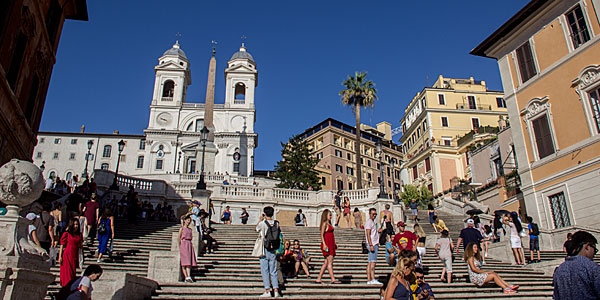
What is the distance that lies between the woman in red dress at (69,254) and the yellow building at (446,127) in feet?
137

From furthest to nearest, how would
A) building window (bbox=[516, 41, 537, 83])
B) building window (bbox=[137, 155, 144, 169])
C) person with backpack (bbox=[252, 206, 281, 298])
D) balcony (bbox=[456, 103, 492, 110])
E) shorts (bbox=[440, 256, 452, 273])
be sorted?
building window (bbox=[137, 155, 144, 169]) < balcony (bbox=[456, 103, 492, 110]) < building window (bbox=[516, 41, 537, 83]) < shorts (bbox=[440, 256, 452, 273]) < person with backpack (bbox=[252, 206, 281, 298])

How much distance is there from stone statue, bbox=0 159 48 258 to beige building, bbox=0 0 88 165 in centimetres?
1072

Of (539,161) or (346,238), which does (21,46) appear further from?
(539,161)

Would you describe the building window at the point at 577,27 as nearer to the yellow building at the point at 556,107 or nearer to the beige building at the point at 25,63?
the yellow building at the point at 556,107

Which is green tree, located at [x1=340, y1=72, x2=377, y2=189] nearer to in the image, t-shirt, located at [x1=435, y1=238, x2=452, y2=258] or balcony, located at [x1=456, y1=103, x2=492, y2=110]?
balcony, located at [x1=456, y1=103, x2=492, y2=110]

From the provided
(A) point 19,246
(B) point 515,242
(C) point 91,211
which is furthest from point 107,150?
(A) point 19,246

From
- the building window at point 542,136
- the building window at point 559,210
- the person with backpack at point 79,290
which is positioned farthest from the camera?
the building window at point 542,136

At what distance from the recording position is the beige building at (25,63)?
1437 cm

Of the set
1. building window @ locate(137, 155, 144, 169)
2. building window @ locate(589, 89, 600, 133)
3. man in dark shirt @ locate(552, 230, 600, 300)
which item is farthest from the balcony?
building window @ locate(137, 155, 144, 169)

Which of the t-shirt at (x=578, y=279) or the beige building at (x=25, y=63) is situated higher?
the beige building at (x=25, y=63)

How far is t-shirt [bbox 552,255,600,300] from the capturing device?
175 inches

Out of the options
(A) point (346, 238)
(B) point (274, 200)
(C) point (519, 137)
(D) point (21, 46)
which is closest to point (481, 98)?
(C) point (519, 137)

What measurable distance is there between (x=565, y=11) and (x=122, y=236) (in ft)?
75.1

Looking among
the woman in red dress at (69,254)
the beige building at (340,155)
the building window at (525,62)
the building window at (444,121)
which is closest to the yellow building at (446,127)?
the building window at (444,121)
